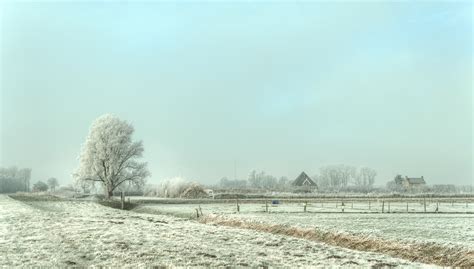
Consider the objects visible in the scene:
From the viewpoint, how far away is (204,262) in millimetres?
21297

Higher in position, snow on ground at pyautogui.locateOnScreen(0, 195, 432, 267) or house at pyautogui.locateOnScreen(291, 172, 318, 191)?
house at pyautogui.locateOnScreen(291, 172, 318, 191)

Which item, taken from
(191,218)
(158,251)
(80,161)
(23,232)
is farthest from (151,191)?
(158,251)

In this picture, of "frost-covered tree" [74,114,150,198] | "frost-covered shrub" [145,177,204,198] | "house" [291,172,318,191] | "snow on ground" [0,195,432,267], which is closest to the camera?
"snow on ground" [0,195,432,267]

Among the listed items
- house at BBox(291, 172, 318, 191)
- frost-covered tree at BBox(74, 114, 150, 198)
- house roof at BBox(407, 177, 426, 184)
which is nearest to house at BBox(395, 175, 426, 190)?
house roof at BBox(407, 177, 426, 184)

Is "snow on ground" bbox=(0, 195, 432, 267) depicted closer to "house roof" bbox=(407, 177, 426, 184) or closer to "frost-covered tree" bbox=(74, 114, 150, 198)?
"frost-covered tree" bbox=(74, 114, 150, 198)

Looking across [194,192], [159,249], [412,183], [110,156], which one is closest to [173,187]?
[194,192]

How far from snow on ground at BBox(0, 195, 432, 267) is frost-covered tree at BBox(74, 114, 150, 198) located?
55.7 metres

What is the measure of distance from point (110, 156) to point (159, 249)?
6820 centimetres

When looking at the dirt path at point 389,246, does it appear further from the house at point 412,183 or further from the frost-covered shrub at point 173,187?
the house at point 412,183

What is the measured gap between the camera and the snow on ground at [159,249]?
21.3 meters

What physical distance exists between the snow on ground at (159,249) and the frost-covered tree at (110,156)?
183 feet

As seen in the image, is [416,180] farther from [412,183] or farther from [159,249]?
[159,249]

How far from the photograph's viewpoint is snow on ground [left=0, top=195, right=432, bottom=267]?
69.9 ft

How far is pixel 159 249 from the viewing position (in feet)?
79.8
